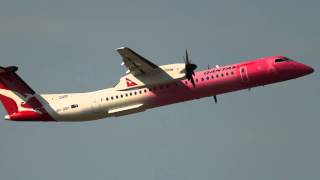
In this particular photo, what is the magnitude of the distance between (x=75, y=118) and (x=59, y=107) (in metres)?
1.26

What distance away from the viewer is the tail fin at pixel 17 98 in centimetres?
3606

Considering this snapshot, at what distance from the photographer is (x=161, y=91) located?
33.9 meters

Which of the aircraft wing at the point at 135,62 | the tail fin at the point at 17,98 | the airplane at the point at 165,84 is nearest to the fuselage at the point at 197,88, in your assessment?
the airplane at the point at 165,84

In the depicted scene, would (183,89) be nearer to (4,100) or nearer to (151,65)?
(151,65)

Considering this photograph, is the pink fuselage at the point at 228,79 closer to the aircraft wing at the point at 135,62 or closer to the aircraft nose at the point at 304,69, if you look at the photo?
the aircraft nose at the point at 304,69

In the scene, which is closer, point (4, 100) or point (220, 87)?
point (220, 87)

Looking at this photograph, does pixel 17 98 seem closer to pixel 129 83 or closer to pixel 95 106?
pixel 95 106

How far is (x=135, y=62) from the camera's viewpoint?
32.9 metres

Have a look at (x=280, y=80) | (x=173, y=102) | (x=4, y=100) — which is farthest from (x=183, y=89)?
(x=4, y=100)

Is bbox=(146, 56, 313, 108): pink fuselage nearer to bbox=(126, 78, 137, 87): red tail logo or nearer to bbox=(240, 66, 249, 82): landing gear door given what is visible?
bbox=(240, 66, 249, 82): landing gear door

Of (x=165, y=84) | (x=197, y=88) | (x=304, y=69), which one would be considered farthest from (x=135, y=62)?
(x=304, y=69)

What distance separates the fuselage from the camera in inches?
1328

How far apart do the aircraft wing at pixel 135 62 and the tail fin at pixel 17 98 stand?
684 cm

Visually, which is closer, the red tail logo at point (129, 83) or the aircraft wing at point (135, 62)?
the aircraft wing at point (135, 62)
